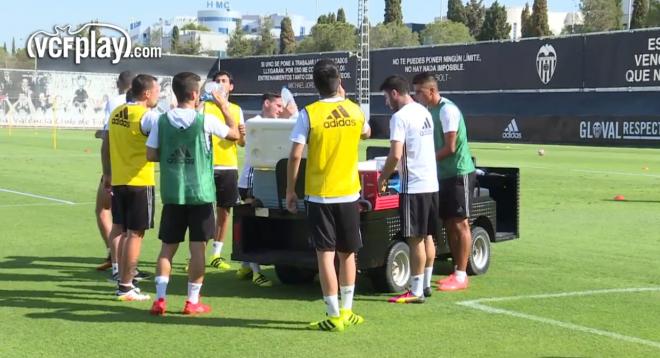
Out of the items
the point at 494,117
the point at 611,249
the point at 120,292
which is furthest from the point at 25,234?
the point at 494,117

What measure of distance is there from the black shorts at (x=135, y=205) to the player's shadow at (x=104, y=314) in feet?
2.16

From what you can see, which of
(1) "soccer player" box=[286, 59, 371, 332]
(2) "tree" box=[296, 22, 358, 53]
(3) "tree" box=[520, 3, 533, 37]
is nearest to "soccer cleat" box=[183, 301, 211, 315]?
(1) "soccer player" box=[286, 59, 371, 332]

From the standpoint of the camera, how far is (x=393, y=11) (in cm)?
11319

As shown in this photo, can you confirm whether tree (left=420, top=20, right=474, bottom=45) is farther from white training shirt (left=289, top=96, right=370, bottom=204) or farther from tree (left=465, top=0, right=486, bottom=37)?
white training shirt (left=289, top=96, right=370, bottom=204)

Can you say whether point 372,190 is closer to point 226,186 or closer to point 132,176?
point 226,186

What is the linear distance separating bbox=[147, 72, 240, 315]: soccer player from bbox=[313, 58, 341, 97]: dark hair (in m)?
0.96

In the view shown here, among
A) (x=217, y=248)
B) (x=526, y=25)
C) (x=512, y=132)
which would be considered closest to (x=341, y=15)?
(x=526, y=25)

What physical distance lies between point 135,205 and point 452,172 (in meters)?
2.72

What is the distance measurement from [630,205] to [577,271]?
6.76m

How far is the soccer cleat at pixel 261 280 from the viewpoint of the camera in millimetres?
8773

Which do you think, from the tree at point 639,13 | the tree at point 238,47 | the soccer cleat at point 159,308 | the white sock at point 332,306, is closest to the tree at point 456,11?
the tree at point 238,47

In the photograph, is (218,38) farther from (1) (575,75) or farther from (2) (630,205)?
(2) (630,205)

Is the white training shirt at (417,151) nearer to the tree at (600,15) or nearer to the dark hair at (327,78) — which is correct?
the dark hair at (327,78)

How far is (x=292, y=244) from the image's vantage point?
28.2 ft
